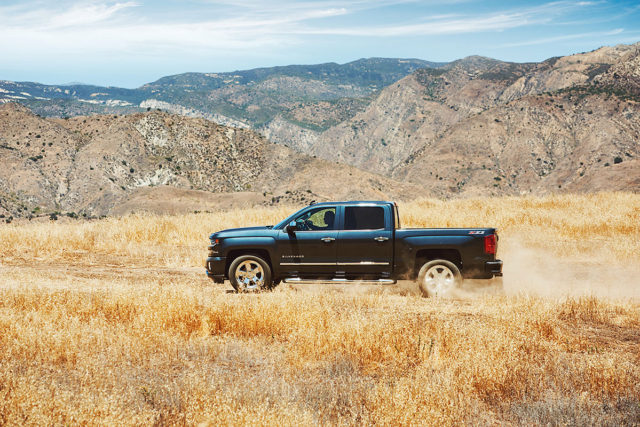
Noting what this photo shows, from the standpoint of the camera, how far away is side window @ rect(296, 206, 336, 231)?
34.3 feet

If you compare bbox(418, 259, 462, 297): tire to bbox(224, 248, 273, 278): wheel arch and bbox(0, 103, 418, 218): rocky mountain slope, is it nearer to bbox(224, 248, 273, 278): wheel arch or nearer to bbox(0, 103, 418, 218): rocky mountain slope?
bbox(224, 248, 273, 278): wheel arch

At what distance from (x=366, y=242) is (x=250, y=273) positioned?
2.61 meters

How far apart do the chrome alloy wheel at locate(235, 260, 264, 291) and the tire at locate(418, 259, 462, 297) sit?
3.38m

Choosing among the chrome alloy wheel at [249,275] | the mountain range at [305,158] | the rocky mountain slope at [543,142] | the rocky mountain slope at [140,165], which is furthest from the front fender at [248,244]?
the rocky mountain slope at [543,142]

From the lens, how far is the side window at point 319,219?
1047 centimetres

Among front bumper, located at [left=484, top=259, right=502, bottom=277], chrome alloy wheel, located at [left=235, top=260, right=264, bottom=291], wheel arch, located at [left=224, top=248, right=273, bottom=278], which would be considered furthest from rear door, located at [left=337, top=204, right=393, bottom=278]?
front bumper, located at [left=484, top=259, right=502, bottom=277]

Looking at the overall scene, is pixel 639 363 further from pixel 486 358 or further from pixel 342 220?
pixel 342 220

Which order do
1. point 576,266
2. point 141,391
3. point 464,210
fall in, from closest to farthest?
point 141,391, point 576,266, point 464,210

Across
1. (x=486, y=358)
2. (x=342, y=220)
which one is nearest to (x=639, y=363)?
(x=486, y=358)

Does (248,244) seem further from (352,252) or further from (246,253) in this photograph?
(352,252)

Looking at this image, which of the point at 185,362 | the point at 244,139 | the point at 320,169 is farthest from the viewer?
the point at 244,139

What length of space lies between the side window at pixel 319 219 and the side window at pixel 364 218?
0.31m

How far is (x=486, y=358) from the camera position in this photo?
5.95m

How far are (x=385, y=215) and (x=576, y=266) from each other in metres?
6.73
